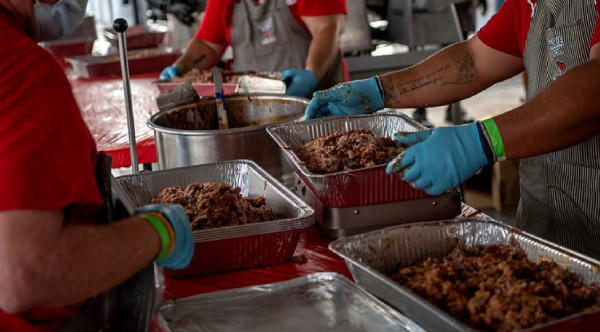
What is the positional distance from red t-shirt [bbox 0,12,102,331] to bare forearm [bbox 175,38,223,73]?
9.44 ft

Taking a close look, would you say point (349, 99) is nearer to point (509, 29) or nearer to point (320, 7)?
point (509, 29)

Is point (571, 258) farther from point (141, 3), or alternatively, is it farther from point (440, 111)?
point (141, 3)

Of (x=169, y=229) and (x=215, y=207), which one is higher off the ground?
(x=169, y=229)

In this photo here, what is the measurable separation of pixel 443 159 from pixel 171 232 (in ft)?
2.24

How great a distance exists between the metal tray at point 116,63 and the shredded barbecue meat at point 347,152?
297 cm

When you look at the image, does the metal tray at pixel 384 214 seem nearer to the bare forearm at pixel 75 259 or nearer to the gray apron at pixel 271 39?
the bare forearm at pixel 75 259

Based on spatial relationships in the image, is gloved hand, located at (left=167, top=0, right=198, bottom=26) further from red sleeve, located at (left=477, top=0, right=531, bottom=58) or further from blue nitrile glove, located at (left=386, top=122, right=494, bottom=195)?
blue nitrile glove, located at (left=386, top=122, right=494, bottom=195)

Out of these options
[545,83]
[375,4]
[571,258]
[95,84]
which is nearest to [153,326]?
[571,258]

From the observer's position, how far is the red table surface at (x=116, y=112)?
2.60 metres

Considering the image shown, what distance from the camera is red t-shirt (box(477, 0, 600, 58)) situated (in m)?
1.95

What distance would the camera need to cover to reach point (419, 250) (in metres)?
1.44

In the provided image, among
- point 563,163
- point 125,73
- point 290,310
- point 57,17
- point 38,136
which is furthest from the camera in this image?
point 125,73

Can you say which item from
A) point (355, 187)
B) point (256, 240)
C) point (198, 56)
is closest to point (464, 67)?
point (355, 187)

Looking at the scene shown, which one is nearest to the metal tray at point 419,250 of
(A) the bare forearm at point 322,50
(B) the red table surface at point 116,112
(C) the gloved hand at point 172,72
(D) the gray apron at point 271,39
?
(B) the red table surface at point 116,112
